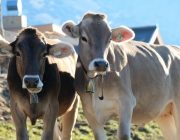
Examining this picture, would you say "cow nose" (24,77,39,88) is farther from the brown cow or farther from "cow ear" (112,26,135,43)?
"cow ear" (112,26,135,43)

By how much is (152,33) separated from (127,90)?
23911mm

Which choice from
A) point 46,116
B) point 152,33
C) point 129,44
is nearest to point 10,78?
point 46,116

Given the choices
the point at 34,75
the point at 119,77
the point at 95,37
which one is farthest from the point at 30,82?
the point at 119,77

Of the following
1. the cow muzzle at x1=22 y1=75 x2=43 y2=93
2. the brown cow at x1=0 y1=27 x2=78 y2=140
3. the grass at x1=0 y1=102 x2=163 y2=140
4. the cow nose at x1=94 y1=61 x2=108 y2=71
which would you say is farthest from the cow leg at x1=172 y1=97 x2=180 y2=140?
the grass at x1=0 y1=102 x2=163 y2=140

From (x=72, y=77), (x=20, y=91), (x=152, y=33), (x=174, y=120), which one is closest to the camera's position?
(x=20, y=91)

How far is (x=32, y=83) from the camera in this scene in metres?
9.27

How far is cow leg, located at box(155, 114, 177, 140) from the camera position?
12469 mm

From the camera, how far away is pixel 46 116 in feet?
33.5

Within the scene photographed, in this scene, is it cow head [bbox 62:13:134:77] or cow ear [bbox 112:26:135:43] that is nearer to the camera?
cow head [bbox 62:13:134:77]

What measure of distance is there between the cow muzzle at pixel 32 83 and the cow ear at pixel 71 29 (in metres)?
1.34

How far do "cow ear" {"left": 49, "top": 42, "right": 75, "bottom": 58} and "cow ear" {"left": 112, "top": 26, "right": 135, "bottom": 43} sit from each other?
86cm

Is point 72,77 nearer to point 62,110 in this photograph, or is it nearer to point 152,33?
point 62,110

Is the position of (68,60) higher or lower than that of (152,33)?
higher

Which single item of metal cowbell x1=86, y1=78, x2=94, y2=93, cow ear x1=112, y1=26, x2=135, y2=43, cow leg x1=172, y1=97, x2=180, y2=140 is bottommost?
cow leg x1=172, y1=97, x2=180, y2=140
